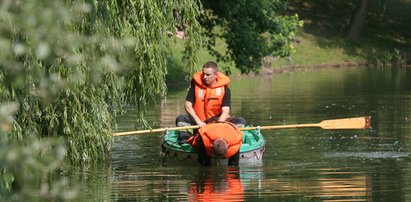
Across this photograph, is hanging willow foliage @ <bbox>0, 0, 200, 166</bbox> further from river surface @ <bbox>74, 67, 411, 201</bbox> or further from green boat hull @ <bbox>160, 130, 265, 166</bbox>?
green boat hull @ <bbox>160, 130, 265, 166</bbox>

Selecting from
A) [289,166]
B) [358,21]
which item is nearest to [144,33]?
[289,166]

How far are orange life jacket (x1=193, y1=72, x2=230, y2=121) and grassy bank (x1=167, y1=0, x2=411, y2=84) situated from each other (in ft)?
101

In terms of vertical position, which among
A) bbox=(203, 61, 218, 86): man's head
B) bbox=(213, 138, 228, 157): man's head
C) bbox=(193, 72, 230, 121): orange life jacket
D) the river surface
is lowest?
the river surface

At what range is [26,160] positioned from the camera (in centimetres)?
550

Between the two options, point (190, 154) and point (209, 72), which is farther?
point (209, 72)

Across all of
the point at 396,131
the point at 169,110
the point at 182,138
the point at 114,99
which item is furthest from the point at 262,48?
the point at 114,99

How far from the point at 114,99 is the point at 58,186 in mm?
9398

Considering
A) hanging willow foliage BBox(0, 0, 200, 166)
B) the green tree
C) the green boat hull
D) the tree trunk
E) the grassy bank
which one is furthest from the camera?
the tree trunk

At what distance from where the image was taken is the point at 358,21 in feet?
188

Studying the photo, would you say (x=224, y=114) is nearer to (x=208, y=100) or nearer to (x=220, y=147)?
(x=208, y=100)

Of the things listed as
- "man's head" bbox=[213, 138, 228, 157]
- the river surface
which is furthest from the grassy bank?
"man's head" bbox=[213, 138, 228, 157]

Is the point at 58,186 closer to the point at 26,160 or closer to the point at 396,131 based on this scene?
the point at 26,160

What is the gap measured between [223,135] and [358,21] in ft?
138

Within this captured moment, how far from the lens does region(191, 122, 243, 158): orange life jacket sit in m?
16.1
